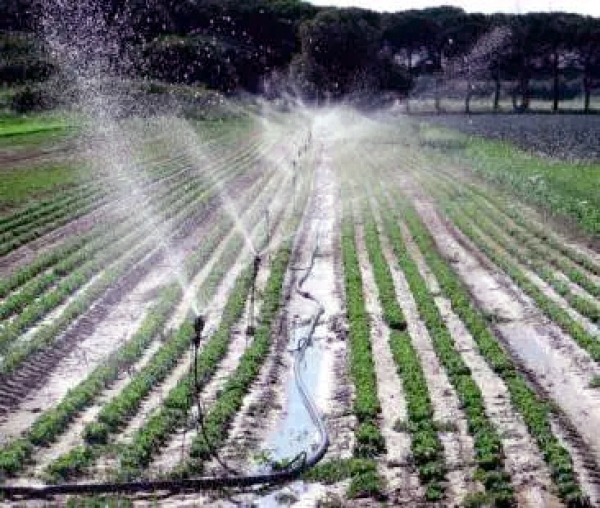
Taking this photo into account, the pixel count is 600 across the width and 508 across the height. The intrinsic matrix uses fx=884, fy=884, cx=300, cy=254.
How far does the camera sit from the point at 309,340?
1636 centimetres

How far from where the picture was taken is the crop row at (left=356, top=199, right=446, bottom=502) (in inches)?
419

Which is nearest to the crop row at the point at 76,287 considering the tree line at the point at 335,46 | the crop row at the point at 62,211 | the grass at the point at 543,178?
the crop row at the point at 62,211

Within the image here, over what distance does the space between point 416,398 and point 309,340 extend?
3835mm

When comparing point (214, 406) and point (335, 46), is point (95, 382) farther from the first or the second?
point (335, 46)

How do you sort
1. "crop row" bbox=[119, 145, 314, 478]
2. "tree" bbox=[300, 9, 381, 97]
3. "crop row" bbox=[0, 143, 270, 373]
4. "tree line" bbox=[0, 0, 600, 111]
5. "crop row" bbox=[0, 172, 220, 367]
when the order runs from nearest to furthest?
"crop row" bbox=[119, 145, 314, 478] → "crop row" bbox=[0, 143, 270, 373] → "crop row" bbox=[0, 172, 220, 367] → "tree line" bbox=[0, 0, 600, 111] → "tree" bbox=[300, 9, 381, 97]

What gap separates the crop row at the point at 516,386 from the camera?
411 inches

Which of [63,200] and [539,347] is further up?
[63,200]

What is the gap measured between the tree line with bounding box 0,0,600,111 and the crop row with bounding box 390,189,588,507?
6744 cm

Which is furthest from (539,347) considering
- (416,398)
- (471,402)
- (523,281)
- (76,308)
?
(76,308)

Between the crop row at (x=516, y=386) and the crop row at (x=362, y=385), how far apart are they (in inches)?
75.9

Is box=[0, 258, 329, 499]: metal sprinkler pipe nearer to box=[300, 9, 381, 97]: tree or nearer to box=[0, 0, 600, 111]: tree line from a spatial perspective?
box=[0, 0, 600, 111]: tree line

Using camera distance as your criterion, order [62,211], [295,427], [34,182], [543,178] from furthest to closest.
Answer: [34,182] < [543,178] < [62,211] < [295,427]

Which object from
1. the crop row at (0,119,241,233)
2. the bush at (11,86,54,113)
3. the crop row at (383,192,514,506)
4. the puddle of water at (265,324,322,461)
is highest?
the bush at (11,86,54,113)

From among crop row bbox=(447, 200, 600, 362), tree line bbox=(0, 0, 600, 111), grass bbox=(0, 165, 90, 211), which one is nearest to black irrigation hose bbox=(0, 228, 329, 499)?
crop row bbox=(447, 200, 600, 362)
